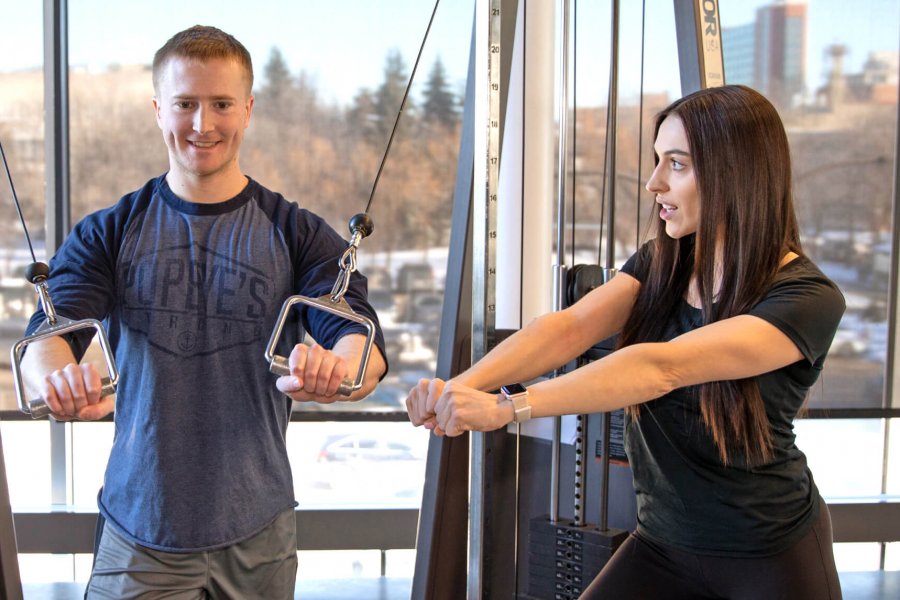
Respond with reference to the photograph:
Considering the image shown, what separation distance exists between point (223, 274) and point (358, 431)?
11.0ft

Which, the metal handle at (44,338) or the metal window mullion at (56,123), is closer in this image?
the metal handle at (44,338)

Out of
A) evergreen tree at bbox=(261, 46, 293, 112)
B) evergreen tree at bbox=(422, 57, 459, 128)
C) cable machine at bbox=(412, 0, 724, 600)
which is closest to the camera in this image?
cable machine at bbox=(412, 0, 724, 600)

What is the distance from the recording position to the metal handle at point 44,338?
1.54 m

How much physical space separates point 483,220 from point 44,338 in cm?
105

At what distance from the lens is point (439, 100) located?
488cm

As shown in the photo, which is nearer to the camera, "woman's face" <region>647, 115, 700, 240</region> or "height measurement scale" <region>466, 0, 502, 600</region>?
"woman's face" <region>647, 115, 700, 240</region>

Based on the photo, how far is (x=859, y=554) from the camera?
208 inches

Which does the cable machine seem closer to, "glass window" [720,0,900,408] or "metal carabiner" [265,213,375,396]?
"metal carabiner" [265,213,375,396]

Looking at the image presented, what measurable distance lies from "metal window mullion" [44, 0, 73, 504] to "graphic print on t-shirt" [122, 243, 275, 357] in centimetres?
309

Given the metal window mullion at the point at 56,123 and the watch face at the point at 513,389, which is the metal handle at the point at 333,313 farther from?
the metal window mullion at the point at 56,123

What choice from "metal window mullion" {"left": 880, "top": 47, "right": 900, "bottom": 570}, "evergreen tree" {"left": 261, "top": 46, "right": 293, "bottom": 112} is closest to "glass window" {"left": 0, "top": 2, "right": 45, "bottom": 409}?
"evergreen tree" {"left": 261, "top": 46, "right": 293, "bottom": 112}

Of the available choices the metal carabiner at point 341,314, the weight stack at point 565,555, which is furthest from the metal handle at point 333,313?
the weight stack at point 565,555

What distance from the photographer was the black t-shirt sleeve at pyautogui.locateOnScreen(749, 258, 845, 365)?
1734 mm

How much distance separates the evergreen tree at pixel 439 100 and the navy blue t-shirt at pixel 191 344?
3.15 metres
